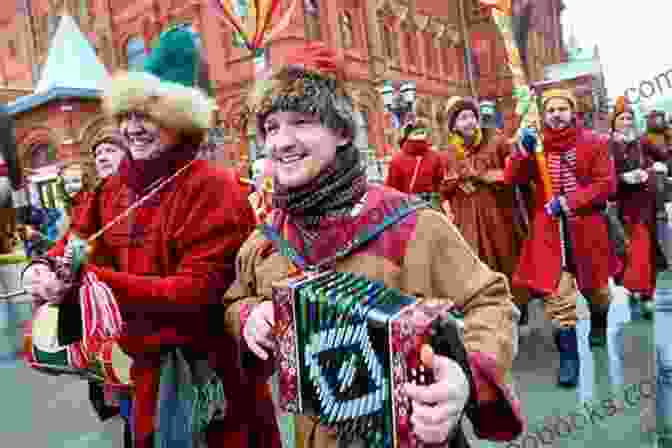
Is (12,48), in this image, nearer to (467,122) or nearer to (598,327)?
(467,122)

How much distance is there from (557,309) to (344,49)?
11364 mm

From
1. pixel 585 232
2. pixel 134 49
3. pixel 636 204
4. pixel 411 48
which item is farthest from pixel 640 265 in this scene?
pixel 134 49

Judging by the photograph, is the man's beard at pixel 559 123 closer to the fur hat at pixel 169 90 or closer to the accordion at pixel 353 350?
the fur hat at pixel 169 90

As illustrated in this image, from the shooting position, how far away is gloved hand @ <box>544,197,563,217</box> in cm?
377

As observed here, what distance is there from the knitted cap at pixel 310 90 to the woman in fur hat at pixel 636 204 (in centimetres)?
408

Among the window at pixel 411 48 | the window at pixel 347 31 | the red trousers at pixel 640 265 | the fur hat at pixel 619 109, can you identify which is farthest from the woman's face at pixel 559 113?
the window at pixel 411 48

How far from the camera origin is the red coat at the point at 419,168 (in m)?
5.45

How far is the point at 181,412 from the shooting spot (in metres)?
1.84

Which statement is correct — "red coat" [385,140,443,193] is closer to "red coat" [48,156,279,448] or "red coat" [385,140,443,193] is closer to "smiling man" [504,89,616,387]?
"smiling man" [504,89,616,387]

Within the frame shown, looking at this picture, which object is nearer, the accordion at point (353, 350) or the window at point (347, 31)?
the accordion at point (353, 350)

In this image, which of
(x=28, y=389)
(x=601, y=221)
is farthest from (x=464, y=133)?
(x=28, y=389)

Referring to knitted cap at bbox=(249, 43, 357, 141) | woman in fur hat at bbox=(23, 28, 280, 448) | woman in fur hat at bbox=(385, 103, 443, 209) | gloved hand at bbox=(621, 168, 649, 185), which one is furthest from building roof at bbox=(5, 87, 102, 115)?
knitted cap at bbox=(249, 43, 357, 141)

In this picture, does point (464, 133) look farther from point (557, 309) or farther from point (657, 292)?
point (657, 292)

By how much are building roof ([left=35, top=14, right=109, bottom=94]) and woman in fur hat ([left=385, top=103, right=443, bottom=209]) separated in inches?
524
